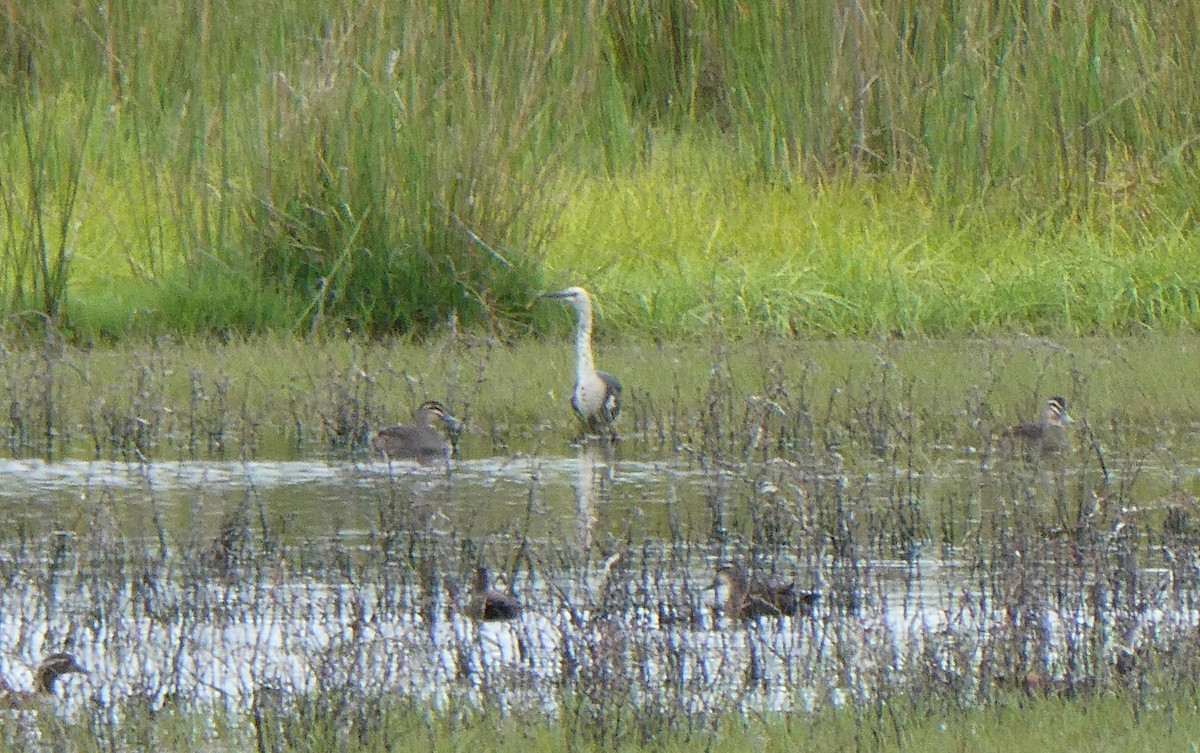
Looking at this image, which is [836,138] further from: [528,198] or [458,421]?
[458,421]

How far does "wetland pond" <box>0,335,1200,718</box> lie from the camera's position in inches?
206

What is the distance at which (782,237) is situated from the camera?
14.1 metres

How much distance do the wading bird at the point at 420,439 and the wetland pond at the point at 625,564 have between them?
93mm

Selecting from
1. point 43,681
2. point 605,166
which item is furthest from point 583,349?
point 605,166

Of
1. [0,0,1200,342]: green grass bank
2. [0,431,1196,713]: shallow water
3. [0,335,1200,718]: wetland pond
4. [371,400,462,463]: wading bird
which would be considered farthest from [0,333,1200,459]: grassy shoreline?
[0,0,1200,342]: green grass bank

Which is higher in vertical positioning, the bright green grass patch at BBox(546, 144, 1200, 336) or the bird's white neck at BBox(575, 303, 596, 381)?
the bird's white neck at BBox(575, 303, 596, 381)

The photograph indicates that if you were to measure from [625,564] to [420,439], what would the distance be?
239 centimetres

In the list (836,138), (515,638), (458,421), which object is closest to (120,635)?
(515,638)

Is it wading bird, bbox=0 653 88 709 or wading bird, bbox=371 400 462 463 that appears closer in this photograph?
wading bird, bbox=0 653 88 709

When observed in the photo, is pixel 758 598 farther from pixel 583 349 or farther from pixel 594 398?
pixel 583 349

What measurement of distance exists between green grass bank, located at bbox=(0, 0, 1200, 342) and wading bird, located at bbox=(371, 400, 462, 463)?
286cm

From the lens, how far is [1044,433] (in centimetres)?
855

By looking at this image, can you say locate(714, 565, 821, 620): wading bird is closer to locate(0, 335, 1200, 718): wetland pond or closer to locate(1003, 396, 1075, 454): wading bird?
locate(0, 335, 1200, 718): wetland pond

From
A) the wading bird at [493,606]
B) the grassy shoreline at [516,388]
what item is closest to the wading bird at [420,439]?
the grassy shoreline at [516,388]
